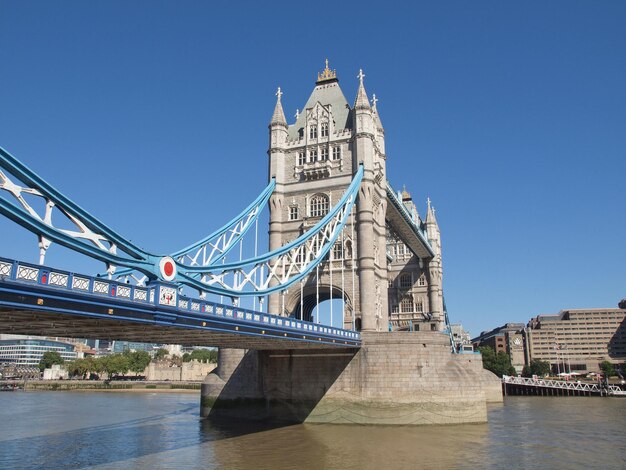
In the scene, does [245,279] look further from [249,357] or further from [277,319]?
[249,357]

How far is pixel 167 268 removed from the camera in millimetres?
21047

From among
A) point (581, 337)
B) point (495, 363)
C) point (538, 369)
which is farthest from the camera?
point (581, 337)

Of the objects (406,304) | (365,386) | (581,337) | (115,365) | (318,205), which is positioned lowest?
(365,386)

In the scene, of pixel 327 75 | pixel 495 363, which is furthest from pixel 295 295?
pixel 495 363

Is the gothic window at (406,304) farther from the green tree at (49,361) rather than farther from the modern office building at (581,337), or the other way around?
the green tree at (49,361)

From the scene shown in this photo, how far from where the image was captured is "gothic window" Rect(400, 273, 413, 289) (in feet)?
232

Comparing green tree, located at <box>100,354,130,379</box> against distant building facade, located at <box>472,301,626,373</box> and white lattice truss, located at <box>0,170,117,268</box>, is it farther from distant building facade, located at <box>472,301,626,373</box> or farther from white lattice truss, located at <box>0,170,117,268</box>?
white lattice truss, located at <box>0,170,117,268</box>

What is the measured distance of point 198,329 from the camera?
2217cm

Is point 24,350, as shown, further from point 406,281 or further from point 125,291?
point 125,291

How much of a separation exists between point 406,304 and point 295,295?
29391 millimetres

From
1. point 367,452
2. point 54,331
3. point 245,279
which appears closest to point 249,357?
point 245,279

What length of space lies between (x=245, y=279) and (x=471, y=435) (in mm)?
14645

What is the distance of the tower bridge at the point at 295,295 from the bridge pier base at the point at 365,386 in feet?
0.21

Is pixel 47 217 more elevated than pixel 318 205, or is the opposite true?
pixel 318 205
